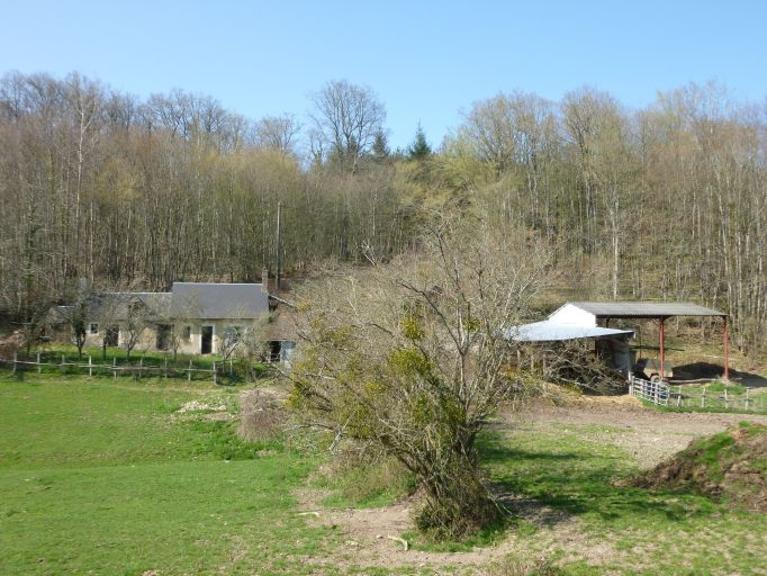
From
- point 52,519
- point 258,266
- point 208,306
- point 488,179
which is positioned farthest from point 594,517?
point 258,266

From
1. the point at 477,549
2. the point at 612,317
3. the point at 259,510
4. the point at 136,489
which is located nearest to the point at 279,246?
the point at 612,317

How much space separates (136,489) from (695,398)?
2272cm

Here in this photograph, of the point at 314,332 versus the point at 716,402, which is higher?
the point at 314,332

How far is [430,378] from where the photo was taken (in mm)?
10273

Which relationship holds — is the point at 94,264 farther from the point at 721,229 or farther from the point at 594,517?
the point at 594,517

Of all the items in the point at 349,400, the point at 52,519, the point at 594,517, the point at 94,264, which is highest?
the point at 94,264

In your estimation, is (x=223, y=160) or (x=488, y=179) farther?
(x=223, y=160)

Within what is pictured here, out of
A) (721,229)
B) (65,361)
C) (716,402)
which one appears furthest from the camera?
(721,229)

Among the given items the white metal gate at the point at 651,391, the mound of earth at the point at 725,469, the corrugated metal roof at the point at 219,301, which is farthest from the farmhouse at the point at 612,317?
the mound of earth at the point at 725,469

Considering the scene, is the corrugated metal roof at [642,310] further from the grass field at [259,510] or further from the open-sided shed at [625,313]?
the grass field at [259,510]

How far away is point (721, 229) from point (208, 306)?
113 feet

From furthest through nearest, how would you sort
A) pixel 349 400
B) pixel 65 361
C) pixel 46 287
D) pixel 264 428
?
pixel 46 287
pixel 65 361
pixel 264 428
pixel 349 400

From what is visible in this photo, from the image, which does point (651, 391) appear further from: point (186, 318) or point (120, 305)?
point (120, 305)

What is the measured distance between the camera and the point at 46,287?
41156 millimetres
